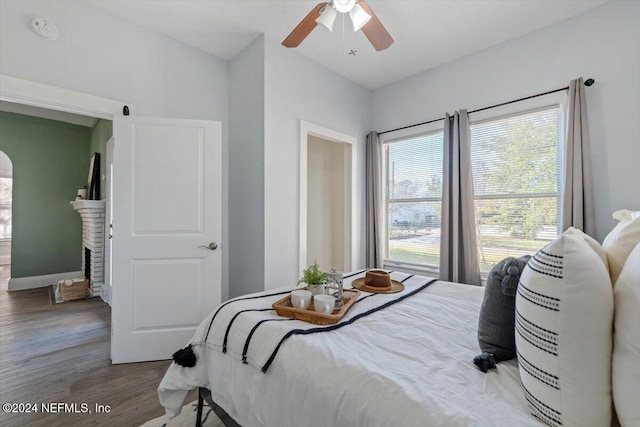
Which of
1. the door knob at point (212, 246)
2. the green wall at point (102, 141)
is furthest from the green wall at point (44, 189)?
the door knob at point (212, 246)

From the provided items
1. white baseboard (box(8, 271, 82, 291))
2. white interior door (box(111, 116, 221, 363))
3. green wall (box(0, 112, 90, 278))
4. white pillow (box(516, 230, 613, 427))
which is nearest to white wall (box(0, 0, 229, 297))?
white interior door (box(111, 116, 221, 363))

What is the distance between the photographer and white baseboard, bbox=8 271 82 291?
4.32 m

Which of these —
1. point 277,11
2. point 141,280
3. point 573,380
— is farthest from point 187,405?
point 277,11

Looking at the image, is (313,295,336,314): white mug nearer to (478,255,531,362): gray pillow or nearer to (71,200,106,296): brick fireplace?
(478,255,531,362): gray pillow

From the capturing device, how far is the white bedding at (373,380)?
75cm

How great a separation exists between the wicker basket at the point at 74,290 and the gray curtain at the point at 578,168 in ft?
Answer: 18.2

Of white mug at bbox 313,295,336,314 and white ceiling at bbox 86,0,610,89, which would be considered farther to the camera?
white ceiling at bbox 86,0,610,89

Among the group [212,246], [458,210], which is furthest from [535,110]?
[212,246]

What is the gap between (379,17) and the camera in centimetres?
238

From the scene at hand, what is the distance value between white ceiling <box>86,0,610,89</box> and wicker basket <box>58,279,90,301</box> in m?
3.43

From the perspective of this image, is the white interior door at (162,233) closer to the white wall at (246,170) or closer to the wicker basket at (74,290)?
the white wall at (246,170)

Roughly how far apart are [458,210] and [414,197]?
62 cm

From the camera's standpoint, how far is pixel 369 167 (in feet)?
11.9

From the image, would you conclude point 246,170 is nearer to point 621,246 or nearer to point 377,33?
point 377,33
